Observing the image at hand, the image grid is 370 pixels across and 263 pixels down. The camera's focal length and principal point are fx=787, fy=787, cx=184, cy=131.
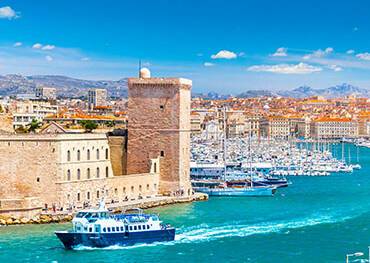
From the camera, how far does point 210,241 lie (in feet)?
65.9

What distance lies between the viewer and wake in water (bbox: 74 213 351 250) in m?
20.2

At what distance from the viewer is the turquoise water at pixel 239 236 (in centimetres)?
1834

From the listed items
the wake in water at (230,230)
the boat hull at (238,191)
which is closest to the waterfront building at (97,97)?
the boat hull at (238,191)

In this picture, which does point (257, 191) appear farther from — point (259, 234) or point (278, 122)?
point (278, 122)

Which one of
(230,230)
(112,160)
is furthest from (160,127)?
(230,230)

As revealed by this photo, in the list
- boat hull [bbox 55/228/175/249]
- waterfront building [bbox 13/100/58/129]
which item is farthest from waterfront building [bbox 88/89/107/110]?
boat hull [bbox 55/228/175/249]

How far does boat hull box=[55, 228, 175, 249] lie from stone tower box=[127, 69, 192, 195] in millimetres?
8371

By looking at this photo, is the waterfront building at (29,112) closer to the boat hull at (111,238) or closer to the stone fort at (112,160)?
the stone fort at (112,160)

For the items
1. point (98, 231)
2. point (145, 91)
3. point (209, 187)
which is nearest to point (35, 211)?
point (98, 231)

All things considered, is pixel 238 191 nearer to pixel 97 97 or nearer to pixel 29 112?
pixel 29 112

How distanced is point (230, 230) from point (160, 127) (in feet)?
24.2

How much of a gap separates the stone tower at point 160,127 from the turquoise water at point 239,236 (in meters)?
1.61

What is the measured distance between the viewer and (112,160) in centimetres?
2897

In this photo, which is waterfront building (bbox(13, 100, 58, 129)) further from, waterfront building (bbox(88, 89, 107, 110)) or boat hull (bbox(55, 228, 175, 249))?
waterfront building (bbox(88, 89, 107, 110))
